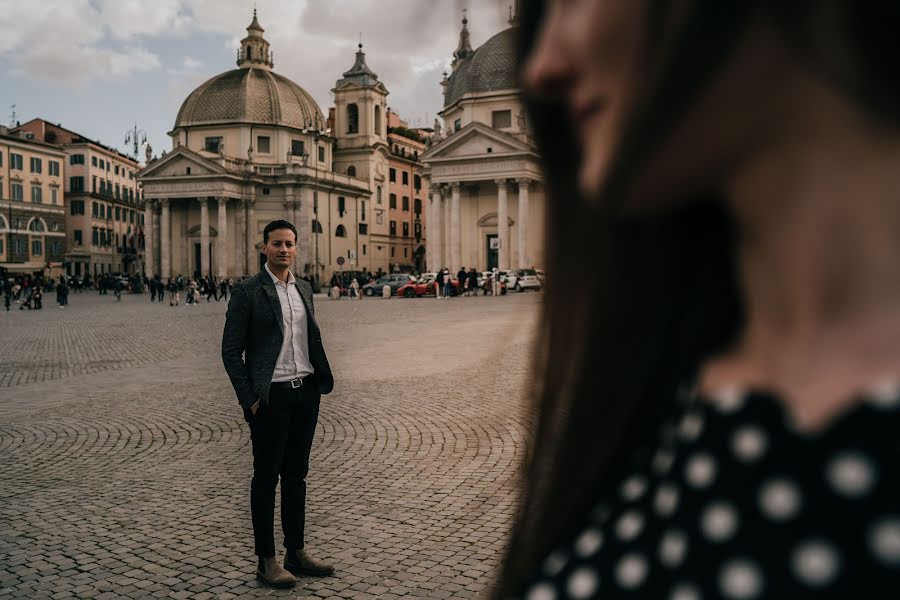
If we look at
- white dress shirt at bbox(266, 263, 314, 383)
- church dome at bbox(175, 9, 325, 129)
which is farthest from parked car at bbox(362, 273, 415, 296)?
white dress shirt at bbox(266, 263, 314, 383)

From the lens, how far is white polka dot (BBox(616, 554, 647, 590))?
0.82 m

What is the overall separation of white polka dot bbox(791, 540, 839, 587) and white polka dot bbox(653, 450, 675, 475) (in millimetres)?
183

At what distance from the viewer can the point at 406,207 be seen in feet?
309

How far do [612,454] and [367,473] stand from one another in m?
6.40

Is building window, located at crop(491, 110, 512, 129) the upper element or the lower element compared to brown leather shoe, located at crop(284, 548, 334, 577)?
upper

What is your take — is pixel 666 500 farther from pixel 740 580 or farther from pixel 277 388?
pixel 277 388

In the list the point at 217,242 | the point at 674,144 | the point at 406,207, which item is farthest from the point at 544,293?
the point at 406,207

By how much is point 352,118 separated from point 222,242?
71.4ft

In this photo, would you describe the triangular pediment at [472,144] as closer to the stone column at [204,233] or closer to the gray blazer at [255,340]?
the stone column at [204,233]

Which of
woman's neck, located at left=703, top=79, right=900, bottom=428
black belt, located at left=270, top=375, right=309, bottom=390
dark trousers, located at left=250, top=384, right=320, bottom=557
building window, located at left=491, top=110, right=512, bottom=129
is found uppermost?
building window, located at left=491, top=110, right=512, bottom=129

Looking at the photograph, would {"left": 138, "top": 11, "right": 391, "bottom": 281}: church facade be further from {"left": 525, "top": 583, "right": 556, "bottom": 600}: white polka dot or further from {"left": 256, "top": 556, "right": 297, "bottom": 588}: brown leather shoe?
{"left": 525, "top": 583, "right": 556, "bottom": 600}: white polka dot

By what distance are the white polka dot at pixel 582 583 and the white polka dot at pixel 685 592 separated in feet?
0.37

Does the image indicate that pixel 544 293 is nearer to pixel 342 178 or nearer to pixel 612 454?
pixel 612 454

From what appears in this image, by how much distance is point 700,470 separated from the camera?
0.79 metres
